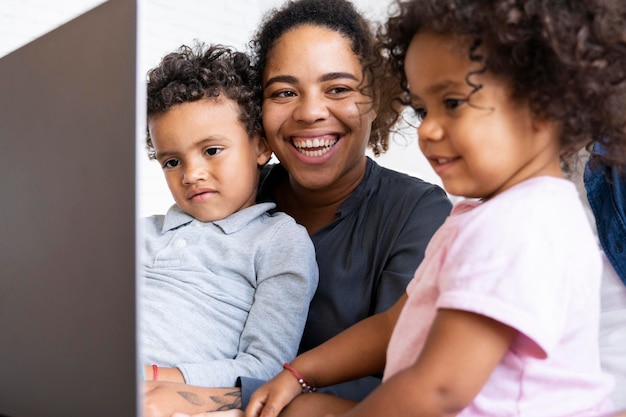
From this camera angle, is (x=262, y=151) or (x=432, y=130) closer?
(x=432, y=130)

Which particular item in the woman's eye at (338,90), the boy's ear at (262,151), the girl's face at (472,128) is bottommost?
the girl's face at (472,128)

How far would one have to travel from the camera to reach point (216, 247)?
4.51 ft

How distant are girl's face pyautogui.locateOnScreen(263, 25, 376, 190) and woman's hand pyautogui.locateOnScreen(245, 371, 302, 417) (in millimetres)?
493

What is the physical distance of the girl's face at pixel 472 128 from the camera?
80cm

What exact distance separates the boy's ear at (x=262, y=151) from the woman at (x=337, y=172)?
0.12 ft

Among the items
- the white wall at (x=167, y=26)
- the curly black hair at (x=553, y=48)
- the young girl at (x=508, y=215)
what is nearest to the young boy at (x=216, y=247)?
the young girl at (x=508, y=215)

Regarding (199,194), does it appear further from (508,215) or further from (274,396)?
(508,215)

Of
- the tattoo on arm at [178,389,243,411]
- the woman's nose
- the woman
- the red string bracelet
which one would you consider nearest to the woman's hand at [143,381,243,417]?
the tattoo on arm at [178,389,243,411]

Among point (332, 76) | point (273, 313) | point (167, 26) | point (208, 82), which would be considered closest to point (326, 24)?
point (332, 76)

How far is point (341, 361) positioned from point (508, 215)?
45 cm

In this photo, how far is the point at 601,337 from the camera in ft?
3.77

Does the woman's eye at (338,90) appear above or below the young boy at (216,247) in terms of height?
above

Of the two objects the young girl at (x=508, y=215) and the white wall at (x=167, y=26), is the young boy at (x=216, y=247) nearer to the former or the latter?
the young girl at (x=508, y=215)

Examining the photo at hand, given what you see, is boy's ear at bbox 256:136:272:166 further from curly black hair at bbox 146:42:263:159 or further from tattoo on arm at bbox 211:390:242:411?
tattoo on arm at bbox 211:390:242:411
